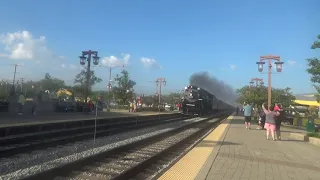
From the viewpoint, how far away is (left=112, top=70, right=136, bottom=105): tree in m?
65.3

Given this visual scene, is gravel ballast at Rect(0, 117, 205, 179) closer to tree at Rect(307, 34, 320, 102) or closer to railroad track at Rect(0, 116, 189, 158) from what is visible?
railroad track at Rect(0, 116, 189, 158)

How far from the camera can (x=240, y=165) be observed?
938 centimetres

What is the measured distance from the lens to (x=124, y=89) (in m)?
66.1

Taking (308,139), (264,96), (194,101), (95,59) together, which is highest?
(95,59)

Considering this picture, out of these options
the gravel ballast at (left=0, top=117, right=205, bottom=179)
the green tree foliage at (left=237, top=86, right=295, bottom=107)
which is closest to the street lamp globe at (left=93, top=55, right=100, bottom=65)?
the gravel ballast at (left=0, top=117, right=205, bottom=179)

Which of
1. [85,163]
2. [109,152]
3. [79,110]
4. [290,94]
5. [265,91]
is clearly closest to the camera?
[85,163]

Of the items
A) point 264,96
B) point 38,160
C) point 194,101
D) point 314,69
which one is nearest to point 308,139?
point 314,69

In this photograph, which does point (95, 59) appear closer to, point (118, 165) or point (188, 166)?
point (118, 165)

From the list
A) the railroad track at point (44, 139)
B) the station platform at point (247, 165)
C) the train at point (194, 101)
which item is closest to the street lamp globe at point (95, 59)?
the railroad track at point (44, 139)

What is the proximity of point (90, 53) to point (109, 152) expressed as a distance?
23.3 m

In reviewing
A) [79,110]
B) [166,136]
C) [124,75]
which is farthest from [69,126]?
[124,75]

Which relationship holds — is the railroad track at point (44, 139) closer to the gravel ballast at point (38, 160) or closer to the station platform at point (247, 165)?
the gravel ballast at point (38, 160)

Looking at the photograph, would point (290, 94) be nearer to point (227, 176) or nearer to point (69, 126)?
point (69, 126)

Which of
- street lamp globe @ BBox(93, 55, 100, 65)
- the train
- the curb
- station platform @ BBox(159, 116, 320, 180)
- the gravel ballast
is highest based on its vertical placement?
street lamp globe @ BBox(93, 55, 100, 65)
